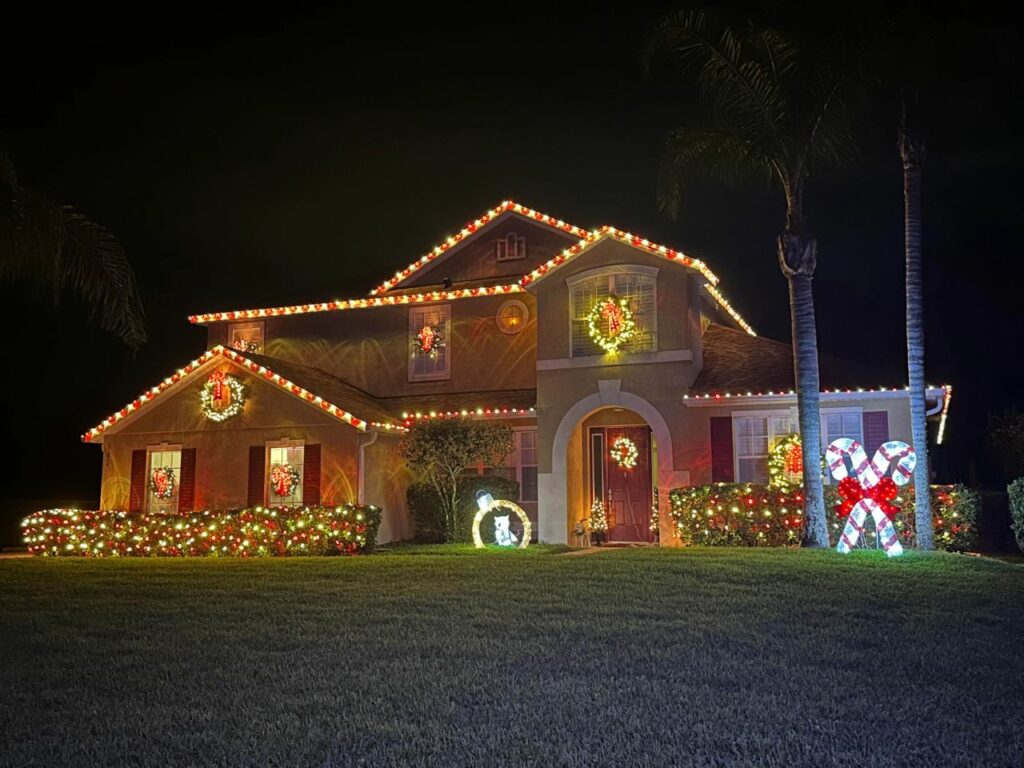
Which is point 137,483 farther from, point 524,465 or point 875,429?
point 875,429

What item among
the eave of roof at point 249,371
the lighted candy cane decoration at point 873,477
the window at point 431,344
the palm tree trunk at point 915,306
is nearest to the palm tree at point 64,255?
the eave of roof at point 249,371

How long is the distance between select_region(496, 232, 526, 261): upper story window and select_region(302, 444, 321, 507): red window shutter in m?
6.56

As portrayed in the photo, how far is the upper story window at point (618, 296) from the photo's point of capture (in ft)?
62.8

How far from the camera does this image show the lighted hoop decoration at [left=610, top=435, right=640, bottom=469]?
21.1 m

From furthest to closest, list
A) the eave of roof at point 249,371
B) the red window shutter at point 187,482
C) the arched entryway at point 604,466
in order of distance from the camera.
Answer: the red window shutter at point 187,482 → the eave of roof at point 249,371 → the arched entryway at point 604,466

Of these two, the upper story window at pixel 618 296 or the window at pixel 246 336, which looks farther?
the window at pixel 246 336

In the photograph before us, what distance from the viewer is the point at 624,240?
19.2 metres

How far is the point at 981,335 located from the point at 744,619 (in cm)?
3219

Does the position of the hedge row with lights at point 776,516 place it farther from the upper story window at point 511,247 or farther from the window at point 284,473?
the upper story window at point 511,247

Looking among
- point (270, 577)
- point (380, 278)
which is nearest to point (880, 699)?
point (270, 577)

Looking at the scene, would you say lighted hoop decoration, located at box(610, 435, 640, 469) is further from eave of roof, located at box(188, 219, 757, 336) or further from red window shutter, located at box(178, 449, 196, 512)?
red window shutter, located at box(178, 449, 196, 512)

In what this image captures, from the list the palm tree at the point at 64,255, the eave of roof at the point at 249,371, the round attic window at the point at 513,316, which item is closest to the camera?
the palm tree at the point at 64,255

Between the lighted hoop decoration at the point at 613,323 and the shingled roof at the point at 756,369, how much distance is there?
1.72 meters

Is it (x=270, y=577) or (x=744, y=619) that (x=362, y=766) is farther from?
(x=270, y=577)
